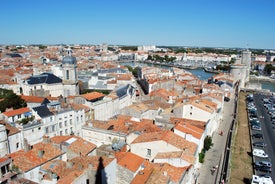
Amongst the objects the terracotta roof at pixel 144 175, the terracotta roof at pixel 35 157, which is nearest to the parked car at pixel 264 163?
the terracotta roof at pixel 144 175

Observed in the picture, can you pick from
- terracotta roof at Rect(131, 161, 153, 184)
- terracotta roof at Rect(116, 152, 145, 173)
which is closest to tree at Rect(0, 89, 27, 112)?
terracotta roof at Rect(116, 152, 145, 173)

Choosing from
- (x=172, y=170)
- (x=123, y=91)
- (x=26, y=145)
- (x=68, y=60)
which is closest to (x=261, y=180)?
(x=172, y=170)

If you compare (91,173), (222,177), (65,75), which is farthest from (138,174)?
(65,75)

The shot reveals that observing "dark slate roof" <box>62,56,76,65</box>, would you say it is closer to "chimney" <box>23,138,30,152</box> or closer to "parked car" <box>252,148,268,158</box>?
"chimney" <box>23,138,30,152</box>

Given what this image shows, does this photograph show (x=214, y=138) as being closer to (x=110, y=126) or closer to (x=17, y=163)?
(x=110, y=126)

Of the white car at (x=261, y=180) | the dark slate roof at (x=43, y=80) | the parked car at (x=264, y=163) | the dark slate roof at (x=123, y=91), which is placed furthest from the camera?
the dark slate roof at (x=43, y=80)

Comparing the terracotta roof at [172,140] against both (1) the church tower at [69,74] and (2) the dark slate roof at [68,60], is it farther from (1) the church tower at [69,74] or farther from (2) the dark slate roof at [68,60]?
(2) the dark slate roof at [68,60]

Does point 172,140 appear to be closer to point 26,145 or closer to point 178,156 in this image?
point 178,156

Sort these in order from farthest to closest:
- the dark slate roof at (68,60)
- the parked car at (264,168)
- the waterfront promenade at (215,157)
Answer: the dark slate roof at (68,60), the parked car at (264,168), the waterfront promenade at (215,157)
